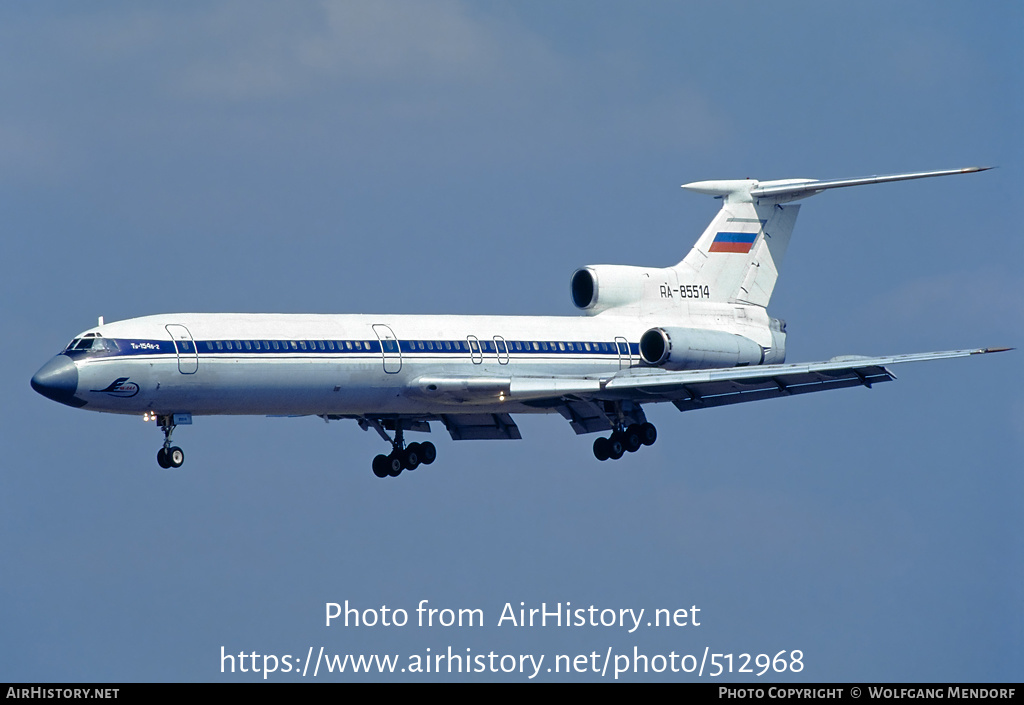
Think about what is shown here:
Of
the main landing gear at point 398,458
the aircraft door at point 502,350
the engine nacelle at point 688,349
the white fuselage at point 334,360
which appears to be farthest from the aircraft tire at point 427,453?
the engine nacelle at point 688,349

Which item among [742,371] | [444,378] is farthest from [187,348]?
[742,371]

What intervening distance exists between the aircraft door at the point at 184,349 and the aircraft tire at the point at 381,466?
906cm

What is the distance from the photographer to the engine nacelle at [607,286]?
4903 centimetres

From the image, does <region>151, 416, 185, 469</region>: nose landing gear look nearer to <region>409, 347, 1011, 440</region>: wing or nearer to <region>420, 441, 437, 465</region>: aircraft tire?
<region>409, 347, 1011, 440</region>: wing

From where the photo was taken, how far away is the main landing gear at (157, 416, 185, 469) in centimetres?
4138

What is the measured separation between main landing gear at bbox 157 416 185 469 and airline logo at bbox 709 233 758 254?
17.0m

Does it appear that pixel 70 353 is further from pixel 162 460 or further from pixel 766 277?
pixel 766 277

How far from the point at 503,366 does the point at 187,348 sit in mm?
8824

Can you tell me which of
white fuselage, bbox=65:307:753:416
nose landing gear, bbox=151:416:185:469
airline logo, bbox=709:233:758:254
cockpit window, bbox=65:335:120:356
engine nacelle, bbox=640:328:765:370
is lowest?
nose landing gear, bbox=151:416:185:469

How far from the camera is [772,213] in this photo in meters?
51.6

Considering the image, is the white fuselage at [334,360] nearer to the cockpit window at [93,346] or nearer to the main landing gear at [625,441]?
the cockpit window at [93,346]

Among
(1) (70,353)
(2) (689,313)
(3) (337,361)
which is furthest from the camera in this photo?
(2) (689,313)

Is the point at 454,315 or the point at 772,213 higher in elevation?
the point at 772,213

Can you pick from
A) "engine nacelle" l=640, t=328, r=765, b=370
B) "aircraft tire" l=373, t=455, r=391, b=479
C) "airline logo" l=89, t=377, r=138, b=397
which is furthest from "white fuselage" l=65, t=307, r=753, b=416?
"aircraft tire" l=373, t=455, r=391, b=479
